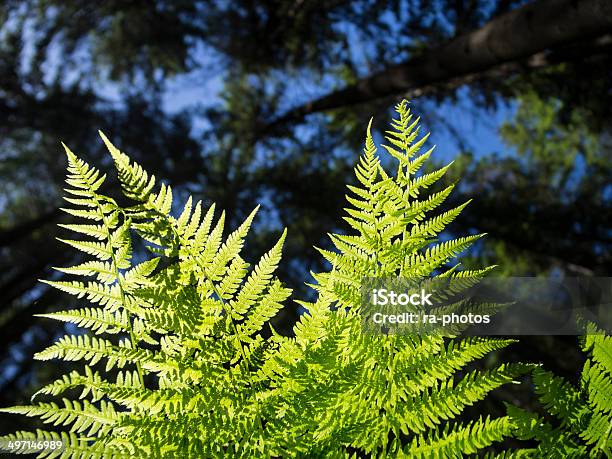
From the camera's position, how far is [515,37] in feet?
8.17

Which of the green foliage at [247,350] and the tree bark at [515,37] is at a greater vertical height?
the tree bark at [515,37]

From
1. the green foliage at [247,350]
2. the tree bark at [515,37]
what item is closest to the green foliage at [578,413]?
the green foliage at [247,350]

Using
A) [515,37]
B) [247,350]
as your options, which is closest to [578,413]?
[247,350]

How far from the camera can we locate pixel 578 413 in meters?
0.55

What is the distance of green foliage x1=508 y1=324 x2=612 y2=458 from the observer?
535 millimetres

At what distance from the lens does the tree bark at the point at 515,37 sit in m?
2.13

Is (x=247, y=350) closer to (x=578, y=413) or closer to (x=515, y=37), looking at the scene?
(x=578, y=413)

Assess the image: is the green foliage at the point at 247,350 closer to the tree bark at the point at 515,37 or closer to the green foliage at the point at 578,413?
the green foliage at the point at 578,413

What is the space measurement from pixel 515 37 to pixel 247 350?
248 centimetres

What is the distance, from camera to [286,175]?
504 cm

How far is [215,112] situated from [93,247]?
6.16m

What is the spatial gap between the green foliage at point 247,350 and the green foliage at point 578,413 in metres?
0.03

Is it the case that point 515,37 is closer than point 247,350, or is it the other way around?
point 247,350

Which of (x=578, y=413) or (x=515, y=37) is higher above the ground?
(x=515, y=37)
